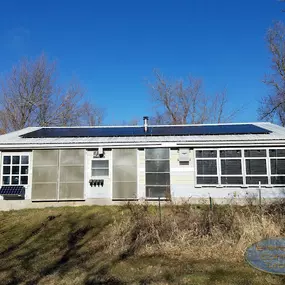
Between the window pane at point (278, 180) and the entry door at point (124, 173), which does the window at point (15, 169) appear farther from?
the window pane at point (278, 180)

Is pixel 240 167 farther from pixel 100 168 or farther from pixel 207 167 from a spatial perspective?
pixel 100 168

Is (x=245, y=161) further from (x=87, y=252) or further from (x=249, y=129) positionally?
(x=87, y=252)

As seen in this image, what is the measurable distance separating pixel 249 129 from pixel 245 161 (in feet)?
7.77

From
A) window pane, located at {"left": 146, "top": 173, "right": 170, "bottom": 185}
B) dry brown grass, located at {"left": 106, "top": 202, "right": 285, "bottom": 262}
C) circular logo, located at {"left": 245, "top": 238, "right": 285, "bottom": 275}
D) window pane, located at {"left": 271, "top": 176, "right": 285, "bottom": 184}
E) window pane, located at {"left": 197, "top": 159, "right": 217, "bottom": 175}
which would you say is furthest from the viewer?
window pane, located at {"left": 146, "top": 173, "right": 170, "bottom": 185}

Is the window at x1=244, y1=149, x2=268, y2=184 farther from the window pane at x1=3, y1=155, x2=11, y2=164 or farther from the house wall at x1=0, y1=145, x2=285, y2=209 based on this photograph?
the window pane at x1=3, y1=155, x2=11, y2=164

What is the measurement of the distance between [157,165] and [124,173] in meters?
1.49

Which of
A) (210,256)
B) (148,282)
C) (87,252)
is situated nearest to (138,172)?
(87,252)

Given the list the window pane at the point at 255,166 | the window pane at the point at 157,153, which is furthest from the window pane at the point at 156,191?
the window pane at the point at 255,166

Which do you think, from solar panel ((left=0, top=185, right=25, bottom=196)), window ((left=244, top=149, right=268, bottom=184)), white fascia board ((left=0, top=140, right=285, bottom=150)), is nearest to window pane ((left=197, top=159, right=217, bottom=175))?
white fascia board ((left=0, top=140, right=285, bottom=150))

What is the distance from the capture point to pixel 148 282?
4.67m

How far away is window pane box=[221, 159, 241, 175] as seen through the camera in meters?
11.6

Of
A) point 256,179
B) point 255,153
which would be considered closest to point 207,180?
point 256,179

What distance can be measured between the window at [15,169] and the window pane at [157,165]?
5.36m

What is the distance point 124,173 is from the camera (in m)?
11.9
